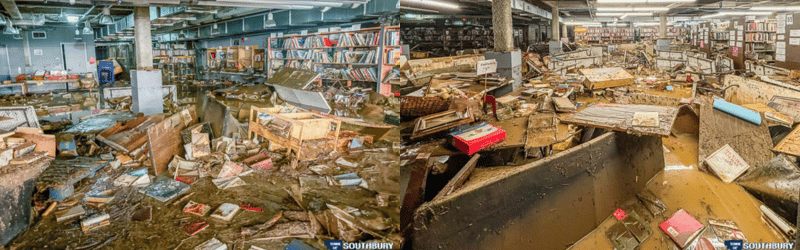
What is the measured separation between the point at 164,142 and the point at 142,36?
4175 millimetres

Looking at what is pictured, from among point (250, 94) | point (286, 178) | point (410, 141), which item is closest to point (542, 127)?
point (410, 141)

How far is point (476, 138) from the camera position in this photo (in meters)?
3.19

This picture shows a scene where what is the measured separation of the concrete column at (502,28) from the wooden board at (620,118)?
4.23 meters

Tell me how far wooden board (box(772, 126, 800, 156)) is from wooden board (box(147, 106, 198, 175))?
5957 mm

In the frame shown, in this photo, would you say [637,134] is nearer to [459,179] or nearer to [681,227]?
[681,227]

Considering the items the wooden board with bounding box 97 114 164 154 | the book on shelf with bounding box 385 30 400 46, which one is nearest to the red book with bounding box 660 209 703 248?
the wooden board with bounding box 97 114 164 154

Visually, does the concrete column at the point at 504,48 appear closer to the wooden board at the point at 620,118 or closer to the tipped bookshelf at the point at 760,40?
the wooden board at the point at 620,118

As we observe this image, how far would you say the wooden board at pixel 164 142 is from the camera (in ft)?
15.0

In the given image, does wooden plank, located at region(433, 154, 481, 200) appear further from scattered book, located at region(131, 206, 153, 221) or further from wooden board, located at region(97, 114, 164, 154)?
wooden board, located at region(97, 114, 164, 154)

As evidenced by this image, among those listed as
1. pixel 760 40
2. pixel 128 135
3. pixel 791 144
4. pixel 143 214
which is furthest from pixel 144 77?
pixel 760 40

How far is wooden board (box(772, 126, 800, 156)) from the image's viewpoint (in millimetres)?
3393

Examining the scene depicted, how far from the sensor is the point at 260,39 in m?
14.0

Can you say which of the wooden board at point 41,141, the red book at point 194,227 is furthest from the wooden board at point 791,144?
the wooden board at point 41,141

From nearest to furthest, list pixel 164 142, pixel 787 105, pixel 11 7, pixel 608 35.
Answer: pixel 787 105, pixel 164 142, pixel 11 7, pixel 608 35
